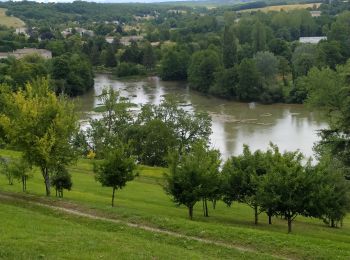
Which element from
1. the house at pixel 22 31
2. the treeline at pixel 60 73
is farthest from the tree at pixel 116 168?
the house at pixel 22 31

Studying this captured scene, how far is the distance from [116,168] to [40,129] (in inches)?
133

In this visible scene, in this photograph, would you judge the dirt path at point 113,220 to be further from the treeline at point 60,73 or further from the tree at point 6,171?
the treeline at point 60,73

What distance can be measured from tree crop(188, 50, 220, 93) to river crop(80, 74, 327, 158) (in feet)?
5.62

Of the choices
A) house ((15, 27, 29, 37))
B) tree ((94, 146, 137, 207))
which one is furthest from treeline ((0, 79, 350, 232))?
house ((15, 27, 29, 37))

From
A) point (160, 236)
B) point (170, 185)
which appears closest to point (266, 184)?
point (170, 185)

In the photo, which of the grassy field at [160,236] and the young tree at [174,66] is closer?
the grassy field at [160,236]

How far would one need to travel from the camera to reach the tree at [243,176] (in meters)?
21.2

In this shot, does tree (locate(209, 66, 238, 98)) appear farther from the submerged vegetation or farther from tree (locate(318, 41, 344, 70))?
the submerged vegetation

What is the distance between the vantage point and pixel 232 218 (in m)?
22.9

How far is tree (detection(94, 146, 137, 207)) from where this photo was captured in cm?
2167

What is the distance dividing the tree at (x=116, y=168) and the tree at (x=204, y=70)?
195 ft

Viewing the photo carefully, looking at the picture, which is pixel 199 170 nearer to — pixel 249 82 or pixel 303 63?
pixel 249 82

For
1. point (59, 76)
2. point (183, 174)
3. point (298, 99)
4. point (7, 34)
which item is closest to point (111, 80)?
point (59, 76)

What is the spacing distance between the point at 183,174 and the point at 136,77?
78.4 m
